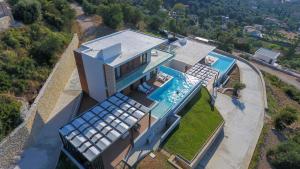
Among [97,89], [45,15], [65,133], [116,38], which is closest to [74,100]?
[97,89]

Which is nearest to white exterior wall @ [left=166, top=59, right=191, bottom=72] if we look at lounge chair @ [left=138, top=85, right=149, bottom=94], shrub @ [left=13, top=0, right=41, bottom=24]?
lounge chair @ [left=138, top=85, right=149, bottom=94]

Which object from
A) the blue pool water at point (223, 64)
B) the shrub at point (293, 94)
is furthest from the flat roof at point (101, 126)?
the shrub at point (293, 94)

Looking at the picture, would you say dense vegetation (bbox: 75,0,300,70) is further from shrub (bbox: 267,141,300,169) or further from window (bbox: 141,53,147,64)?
shrub (bbox: 267,141,300,169)

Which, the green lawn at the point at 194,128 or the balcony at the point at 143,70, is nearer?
the green lawn at the point at 194,128

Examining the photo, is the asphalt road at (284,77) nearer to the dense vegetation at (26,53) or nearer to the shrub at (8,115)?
the dense vegetation at (26,53)

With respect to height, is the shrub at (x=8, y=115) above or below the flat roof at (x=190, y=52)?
above

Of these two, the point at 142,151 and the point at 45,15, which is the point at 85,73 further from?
the point at 45,15

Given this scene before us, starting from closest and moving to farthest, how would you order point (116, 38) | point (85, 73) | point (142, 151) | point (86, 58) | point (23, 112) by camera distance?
point (23, 112) → point (142, 151) → point (86, 58) → point (85, 73) → point (116, 38)
